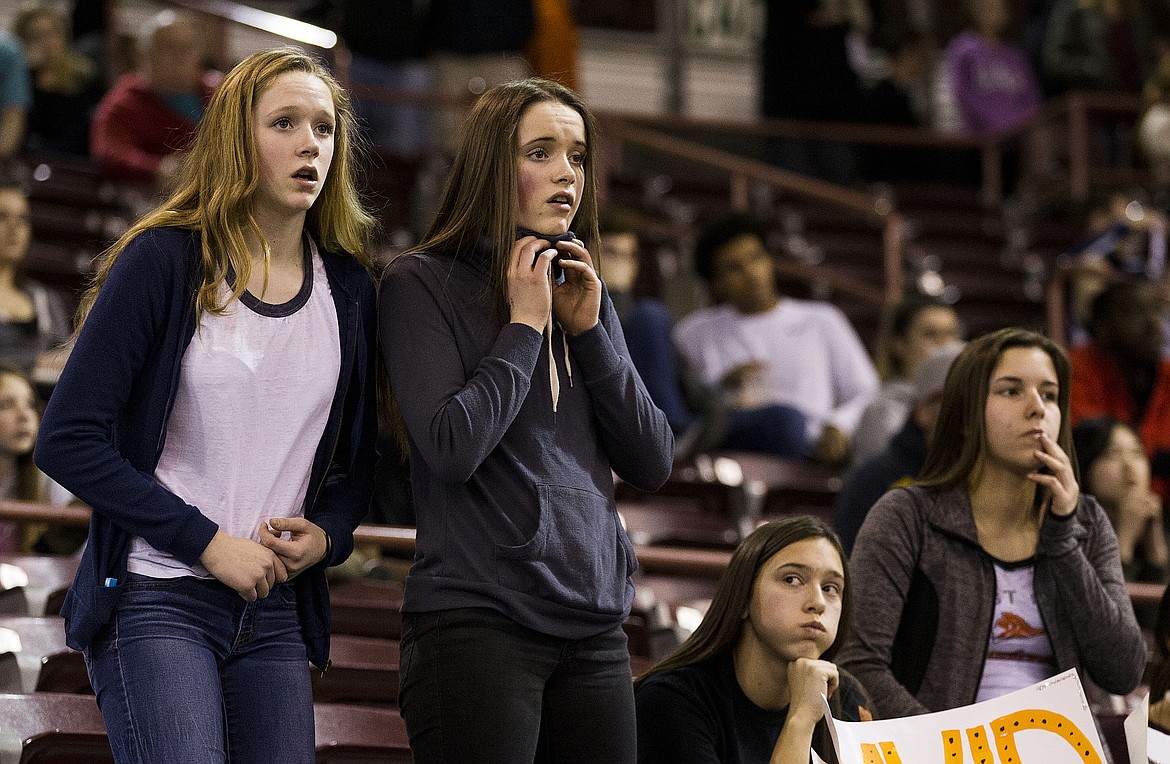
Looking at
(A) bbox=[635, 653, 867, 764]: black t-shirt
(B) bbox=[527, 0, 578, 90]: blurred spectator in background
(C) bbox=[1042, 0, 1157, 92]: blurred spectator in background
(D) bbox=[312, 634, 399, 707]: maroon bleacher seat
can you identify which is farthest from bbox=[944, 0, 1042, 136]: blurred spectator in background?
(A) bbox=[635, 653, 867, 764]: black t-shirt

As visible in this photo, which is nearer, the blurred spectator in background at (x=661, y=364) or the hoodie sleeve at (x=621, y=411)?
the hoodie sleeve at (x=621, y=411)

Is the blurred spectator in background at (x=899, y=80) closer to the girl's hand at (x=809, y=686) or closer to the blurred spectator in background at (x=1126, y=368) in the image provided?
the blurred spectator in background at (x=1126, y=368)

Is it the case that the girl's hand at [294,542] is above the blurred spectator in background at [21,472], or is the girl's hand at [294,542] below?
above

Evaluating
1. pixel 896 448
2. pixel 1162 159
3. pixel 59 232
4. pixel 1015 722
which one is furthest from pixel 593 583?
pixel 1162 159

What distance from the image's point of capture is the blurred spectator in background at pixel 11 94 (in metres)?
7.32

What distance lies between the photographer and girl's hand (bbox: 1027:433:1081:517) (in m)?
2.96

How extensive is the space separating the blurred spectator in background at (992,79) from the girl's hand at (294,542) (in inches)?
359

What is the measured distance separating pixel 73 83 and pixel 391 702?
227 inches

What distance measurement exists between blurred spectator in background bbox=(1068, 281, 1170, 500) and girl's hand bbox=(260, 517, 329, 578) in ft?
14.0

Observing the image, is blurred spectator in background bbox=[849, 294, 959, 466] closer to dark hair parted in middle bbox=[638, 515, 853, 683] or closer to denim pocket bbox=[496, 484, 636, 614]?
dark hair parted in middle bbox=[638, 515, 853, 683]

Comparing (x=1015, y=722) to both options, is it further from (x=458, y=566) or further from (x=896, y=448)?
(x=896, y=448)

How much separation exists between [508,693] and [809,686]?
68cm

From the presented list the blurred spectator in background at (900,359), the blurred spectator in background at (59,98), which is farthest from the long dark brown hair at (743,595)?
the blurred spectator in background at (59,98)

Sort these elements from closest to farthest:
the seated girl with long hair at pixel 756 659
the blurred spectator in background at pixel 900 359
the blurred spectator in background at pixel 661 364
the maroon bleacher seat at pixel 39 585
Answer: the seated girl with long hair at pixel 756 659, the maroon bleacher seat at pixel 39 585, the blurred spectator in background at pixel 900 359, the blurred spectator in background at pixel 661 364
